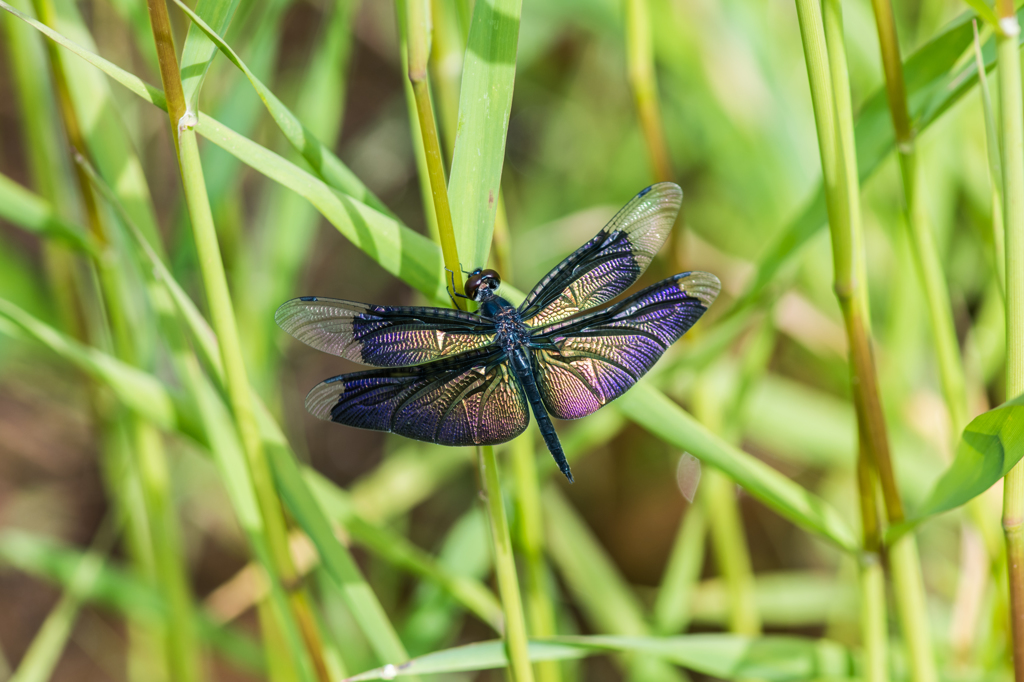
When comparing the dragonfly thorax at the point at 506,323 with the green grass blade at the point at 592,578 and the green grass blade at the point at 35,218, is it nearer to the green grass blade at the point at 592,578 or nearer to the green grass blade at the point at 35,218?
the green grass blade at the point at 35,218

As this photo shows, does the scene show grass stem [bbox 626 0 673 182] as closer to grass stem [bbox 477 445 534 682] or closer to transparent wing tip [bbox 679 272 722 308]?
transparent wing tip [bbox 679 272 722 308]

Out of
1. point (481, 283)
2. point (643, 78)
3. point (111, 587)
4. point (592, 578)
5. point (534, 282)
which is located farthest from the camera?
point (534, 282)

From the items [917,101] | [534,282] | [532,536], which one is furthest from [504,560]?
[534,282]

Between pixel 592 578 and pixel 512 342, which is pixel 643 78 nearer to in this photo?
pixel 512 342

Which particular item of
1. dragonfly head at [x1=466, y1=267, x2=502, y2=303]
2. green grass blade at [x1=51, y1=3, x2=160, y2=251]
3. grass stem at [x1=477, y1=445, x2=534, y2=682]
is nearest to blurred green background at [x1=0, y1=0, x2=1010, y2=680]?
green grass blade at [x1=51, y1=3, x2=160, y2=251]

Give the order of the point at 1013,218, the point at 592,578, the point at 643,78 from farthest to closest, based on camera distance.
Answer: the point at 592,578
the point at 643,78
the point at 1013,218

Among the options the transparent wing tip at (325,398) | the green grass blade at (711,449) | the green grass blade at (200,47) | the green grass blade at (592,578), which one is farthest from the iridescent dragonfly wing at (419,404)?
the green grass blade at (592,578)

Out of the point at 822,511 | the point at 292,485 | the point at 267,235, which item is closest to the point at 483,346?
the point at 292,485
